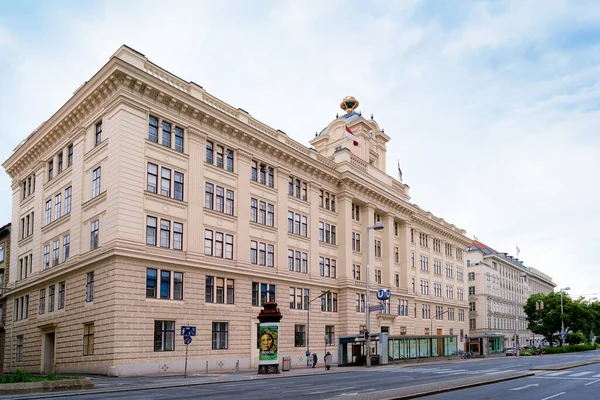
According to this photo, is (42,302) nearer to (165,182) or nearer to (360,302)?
(165,182)

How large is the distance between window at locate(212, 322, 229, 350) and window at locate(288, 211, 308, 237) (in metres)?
12.8

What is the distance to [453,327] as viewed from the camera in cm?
8625

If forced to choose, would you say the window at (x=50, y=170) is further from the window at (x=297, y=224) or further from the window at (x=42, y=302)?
the window at (x=297, y=224)

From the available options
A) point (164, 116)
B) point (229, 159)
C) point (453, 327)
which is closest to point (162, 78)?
point (164, 116)

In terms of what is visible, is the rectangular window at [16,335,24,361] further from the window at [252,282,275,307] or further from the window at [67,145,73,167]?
the window at [252,282,275,307]

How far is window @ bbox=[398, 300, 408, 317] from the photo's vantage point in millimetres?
69250

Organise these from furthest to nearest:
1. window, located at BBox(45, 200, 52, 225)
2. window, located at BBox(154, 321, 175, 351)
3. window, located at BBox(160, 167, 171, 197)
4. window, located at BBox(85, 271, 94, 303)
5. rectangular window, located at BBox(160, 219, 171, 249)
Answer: window, located at BBox(45, 200, 52, 225) < window, located at BBox(160, 167, 171, 197) < rectangular window, located at BBox(160, 219, 171, 249) < window, located at BBox(85, 271, 94, 303) < window, located at BBox(154, 321, 175, 351)

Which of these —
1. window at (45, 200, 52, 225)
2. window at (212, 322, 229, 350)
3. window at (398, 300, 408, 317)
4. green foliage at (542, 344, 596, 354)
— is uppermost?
window at (45, 200, 52, 225)

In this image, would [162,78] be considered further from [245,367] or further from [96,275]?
[245,367]

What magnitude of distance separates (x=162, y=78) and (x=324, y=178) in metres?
22.5

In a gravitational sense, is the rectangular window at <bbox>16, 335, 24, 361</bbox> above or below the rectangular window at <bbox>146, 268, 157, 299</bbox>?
below

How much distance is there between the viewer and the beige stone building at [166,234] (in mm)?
37500

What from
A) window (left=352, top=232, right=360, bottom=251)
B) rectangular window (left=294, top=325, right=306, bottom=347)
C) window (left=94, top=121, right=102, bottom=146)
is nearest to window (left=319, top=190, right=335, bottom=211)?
window (left=352, top=232, right=360, bottom=251)

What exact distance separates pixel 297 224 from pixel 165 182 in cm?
1678
